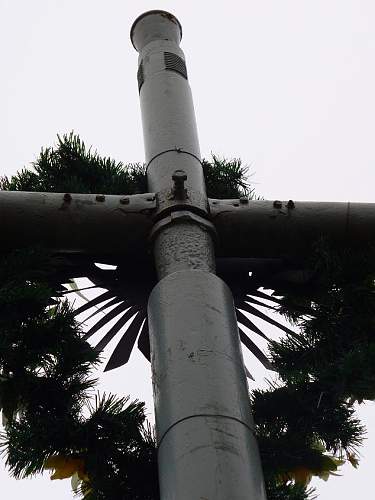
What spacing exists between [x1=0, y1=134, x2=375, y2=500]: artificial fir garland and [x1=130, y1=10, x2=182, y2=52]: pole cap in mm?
2925

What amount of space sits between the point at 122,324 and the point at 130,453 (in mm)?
1815

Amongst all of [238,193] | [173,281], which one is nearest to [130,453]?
[173,281]

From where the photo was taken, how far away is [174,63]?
839 cm

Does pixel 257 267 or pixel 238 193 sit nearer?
pixel 257 267

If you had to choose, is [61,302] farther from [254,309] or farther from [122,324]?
[254,309]

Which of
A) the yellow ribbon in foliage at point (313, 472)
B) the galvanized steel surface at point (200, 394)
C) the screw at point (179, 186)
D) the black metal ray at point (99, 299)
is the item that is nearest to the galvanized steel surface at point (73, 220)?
the screw at point (179, 186)

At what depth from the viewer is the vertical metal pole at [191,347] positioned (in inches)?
188

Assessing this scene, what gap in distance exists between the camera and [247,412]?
5262 mm

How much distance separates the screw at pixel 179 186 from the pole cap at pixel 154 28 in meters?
2.48

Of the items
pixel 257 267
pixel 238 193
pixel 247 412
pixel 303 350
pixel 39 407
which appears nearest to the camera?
pixel 247 412

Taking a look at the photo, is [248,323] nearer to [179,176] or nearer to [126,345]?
[126,345]

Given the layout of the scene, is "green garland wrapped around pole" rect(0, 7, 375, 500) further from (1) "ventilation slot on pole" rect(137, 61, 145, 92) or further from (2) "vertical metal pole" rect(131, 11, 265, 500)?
(1) "ventilation slot on pole" rect(137, 61, 145, 92)

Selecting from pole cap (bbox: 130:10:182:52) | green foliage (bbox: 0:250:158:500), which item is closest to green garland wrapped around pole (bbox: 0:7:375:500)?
green foliage (bbox: 0:250:158:500)

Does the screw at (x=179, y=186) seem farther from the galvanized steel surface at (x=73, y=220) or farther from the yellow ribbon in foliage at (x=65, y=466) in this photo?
the yellow ribbon in foliage at (x=65, y=466)
